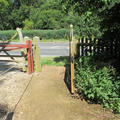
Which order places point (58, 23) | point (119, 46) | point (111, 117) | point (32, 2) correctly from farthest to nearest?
point (32, 2) < point (58, 23) < point (119, 46) < point (111, 117)

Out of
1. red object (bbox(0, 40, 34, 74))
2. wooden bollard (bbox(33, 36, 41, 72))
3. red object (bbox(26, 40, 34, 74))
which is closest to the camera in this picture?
red object (bbox(0, 40, 34, 74))

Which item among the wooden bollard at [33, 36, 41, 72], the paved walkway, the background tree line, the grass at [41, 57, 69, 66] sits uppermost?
the background tree line

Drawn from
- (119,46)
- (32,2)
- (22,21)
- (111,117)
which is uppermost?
(32,2)

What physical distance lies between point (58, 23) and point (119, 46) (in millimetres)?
23094

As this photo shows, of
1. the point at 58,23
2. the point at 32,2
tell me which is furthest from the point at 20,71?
the point at 32,2

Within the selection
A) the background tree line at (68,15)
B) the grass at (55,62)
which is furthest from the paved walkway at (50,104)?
the grass at (55,62)

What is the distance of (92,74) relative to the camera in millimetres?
3758

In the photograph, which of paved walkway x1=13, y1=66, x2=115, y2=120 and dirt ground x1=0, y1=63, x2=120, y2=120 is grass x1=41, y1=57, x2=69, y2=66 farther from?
paved walkway x1=13, y1=66, x2=115, y2=120

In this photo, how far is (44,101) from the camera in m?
3.44

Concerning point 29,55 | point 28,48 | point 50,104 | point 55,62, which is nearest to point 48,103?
point 50,104

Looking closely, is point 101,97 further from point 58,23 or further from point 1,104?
point 58,23

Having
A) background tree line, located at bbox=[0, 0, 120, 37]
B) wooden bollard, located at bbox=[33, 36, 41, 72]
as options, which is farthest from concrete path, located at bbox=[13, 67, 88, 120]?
background tree line, located at bbox=[0, 0, 120, 37]

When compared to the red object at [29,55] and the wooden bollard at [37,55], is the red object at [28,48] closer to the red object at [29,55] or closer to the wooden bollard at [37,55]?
the red object at [29,55]

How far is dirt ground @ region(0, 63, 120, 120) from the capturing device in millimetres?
2875
